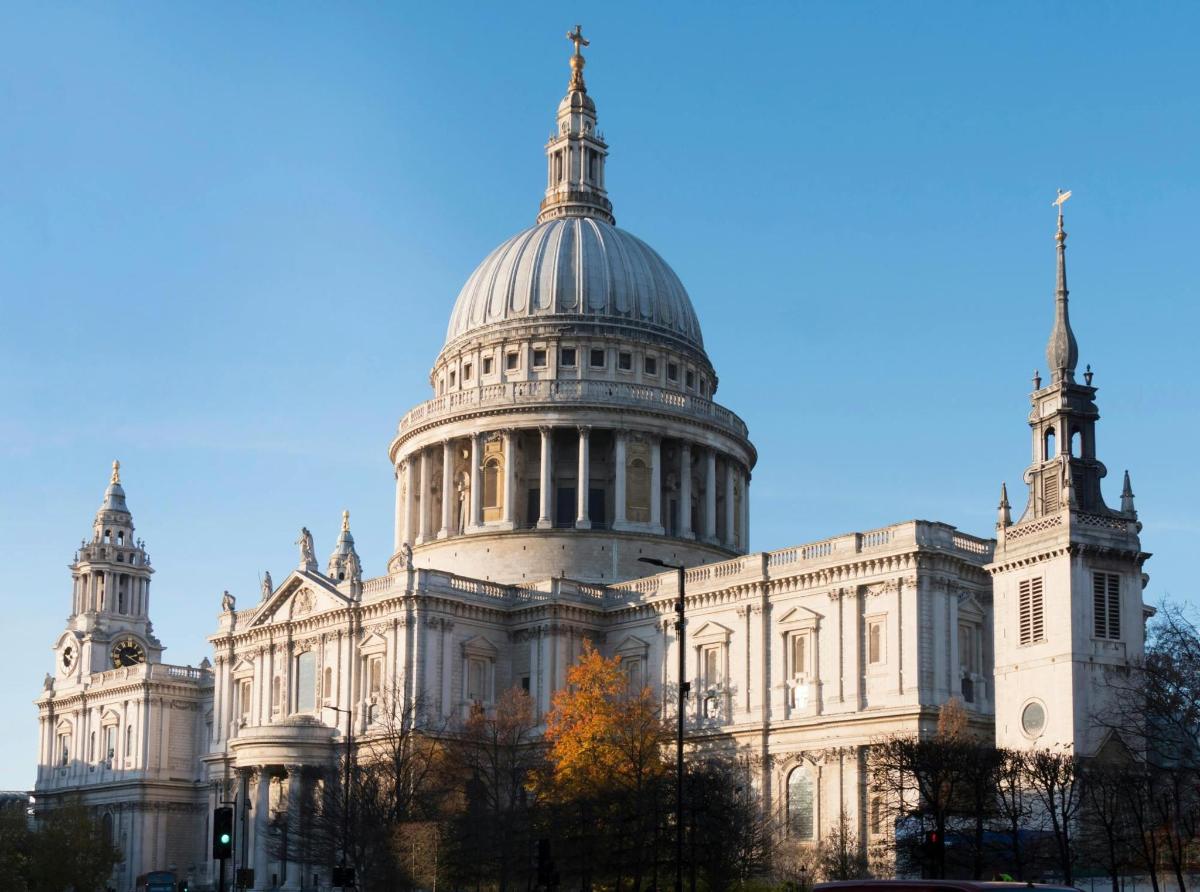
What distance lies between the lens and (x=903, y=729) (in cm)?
8481

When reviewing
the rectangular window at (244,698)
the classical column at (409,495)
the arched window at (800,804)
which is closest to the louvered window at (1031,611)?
the arched window at (800,804)

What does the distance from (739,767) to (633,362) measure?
36.1m

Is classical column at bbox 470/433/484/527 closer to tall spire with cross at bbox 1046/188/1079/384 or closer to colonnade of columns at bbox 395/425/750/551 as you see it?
colonnade of columns at bbox 395/425/750/551

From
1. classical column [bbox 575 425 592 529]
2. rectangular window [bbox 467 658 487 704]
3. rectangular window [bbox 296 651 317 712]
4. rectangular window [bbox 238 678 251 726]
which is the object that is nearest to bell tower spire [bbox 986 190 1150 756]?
rectangular window [bbox 467 658 487 704]

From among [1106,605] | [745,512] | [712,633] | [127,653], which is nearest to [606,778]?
[712,633]

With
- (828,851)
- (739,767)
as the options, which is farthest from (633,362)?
(828,851)

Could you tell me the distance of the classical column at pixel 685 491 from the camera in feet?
381

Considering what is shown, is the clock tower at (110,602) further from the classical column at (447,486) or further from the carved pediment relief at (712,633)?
the carved pediment relief at (712,633)

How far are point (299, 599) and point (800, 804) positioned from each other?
3420 centimetres

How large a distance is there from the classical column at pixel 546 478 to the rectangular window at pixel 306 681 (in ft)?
50.2

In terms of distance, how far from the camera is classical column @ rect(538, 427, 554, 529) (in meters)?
113

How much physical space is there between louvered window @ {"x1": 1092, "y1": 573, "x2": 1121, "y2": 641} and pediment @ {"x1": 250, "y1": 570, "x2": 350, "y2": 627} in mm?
44723

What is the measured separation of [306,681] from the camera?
10944 centimetres

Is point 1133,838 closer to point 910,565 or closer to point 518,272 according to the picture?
point 910,565
